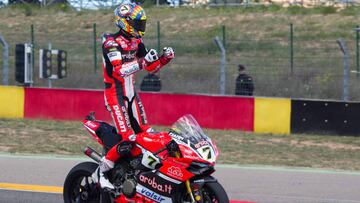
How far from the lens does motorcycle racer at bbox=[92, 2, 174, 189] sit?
7.73 metres

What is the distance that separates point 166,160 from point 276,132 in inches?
342

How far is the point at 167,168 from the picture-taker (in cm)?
720

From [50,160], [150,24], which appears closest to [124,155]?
[50,160]

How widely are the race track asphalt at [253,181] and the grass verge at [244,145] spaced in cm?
97

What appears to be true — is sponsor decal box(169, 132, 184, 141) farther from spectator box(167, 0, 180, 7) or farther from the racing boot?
spectator box(167, 0, 180, 7)

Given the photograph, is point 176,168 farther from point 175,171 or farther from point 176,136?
point 176,136

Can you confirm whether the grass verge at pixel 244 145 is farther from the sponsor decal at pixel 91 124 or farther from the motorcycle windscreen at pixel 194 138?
the motorcycle windscreen at pixel 194 138

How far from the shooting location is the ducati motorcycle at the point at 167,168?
7027mm

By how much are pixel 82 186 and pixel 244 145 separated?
20.8ft

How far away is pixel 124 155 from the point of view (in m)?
7.68

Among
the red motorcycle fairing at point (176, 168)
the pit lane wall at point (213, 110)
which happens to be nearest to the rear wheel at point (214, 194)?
the red motorcycle fairing at point (176, 168)

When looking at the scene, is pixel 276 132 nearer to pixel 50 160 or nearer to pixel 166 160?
pixel 50 160

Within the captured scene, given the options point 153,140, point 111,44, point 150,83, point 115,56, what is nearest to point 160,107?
point 150,83

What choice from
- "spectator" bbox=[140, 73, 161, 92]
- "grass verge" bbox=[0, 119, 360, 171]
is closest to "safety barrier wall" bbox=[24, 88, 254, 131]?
"grass verge" bbox=[0, 119, 360, 171]
